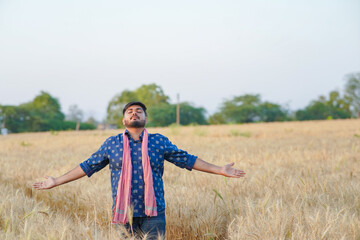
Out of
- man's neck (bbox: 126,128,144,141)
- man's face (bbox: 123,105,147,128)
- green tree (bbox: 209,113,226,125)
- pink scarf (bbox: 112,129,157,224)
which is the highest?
green tree (bbox: 209,113,226,125)

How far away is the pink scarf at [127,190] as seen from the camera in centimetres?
261

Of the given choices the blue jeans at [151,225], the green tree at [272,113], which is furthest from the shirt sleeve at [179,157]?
the green tree at [272,113]

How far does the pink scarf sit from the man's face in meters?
0.20

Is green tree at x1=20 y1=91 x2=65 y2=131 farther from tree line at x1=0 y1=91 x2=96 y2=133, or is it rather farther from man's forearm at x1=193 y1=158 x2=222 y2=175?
A: man's forearm at x1=193 y1=158 x2=222 y2=175

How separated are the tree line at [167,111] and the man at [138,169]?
42028mm

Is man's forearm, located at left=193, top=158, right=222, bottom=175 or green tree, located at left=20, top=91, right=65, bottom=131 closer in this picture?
man's forearm, located at left=193, top=158, right=222, bottom=175

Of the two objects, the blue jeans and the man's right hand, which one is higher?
the man's right hand

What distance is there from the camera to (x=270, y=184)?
4273mm

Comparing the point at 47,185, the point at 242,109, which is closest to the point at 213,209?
the point at 47,185

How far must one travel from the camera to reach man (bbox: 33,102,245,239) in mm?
2646

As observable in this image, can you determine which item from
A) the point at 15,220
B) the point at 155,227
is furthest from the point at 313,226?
the point at 15,220

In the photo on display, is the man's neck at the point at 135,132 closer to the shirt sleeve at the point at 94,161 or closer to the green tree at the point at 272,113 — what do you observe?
the shirt sleeve at the point at 94,161

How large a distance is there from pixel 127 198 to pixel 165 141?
570 mm

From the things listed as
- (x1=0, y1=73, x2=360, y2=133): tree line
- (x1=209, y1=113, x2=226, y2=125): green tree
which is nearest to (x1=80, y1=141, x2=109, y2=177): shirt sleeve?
(x1=0, y1=73, x2=360, y2=133): tree line
